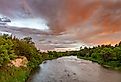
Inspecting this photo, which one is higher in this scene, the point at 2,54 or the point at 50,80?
the point at 2,54

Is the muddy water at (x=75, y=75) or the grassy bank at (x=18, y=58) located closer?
the grassy bank at (x=18, y=58)

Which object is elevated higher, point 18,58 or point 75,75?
point 18,58

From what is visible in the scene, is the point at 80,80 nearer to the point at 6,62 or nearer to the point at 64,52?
the point at 6,62

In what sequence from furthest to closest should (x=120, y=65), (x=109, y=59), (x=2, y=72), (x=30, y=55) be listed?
(x=109, y=59)
(x=120, y=65)
(x=30, y=55)
(x=2, y=72)

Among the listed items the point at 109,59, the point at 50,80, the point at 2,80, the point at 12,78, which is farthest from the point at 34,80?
the point at 109,59

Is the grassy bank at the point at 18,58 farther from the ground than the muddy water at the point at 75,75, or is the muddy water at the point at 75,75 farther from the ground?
the grassy bank at the point at 18,58

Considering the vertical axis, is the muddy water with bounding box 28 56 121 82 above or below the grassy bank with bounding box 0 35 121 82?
below

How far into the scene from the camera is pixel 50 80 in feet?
149

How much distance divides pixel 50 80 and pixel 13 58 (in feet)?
26.7

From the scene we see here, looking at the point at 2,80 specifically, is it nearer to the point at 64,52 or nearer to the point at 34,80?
the point at 34,80

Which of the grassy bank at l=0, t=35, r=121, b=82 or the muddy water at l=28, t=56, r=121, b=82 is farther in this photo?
the muddy water at l=28, t=56, r=121, b=82

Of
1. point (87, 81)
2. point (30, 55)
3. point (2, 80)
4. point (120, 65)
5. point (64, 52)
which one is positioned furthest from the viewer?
point (64, 52)

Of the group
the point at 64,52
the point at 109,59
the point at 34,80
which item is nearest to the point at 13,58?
the point at 34,80

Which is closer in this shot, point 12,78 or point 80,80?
point 12,78
